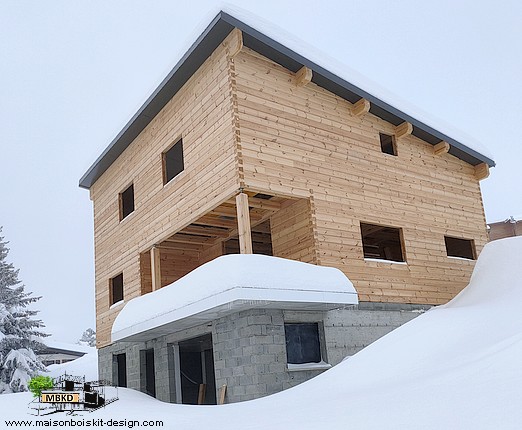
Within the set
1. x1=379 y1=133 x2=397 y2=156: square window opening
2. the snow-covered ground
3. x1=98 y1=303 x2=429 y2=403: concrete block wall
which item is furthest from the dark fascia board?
the snow-covered ground

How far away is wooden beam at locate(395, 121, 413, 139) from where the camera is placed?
15.9m

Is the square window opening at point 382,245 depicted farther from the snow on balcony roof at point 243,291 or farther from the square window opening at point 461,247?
the snow on balcony roof at point 243,291

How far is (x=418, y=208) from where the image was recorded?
15.9 metres

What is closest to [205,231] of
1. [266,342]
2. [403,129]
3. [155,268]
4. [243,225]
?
[155,268]

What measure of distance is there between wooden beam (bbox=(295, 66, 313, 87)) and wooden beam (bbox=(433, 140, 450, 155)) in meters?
5.51

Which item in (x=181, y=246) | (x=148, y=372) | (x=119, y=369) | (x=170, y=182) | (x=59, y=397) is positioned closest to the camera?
(x=59, y=397)

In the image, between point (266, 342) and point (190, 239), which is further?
point (190, 239)

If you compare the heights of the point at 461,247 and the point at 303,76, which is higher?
the point at 303,76

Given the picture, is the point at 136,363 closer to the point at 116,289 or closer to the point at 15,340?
the point at 116,289

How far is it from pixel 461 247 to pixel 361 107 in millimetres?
6219

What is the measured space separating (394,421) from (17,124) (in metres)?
181

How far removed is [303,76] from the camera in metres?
13.4

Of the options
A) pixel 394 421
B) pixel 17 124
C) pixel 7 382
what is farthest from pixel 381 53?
pixel 394 421

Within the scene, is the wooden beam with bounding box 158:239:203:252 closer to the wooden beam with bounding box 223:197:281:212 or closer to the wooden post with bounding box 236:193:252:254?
the wooden beam with bounding box 223:197:281:212
